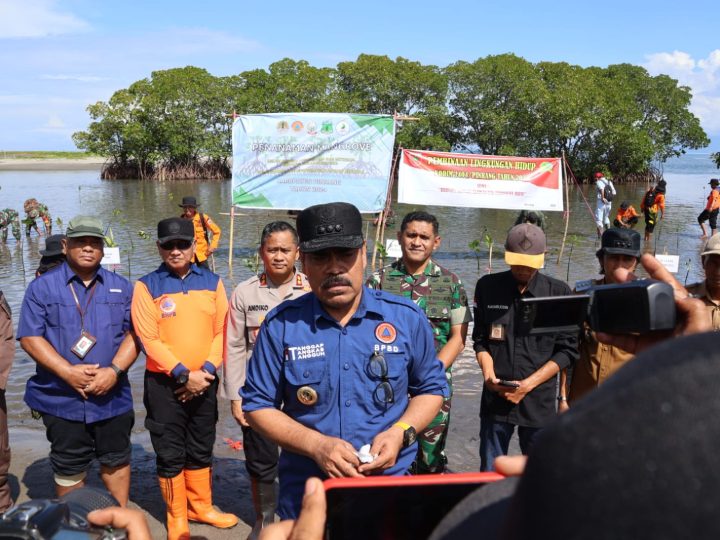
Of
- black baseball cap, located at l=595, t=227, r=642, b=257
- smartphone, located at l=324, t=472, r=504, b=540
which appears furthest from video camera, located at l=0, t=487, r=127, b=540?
black baseball cap, located at l=595, t=227, r=642, b=257

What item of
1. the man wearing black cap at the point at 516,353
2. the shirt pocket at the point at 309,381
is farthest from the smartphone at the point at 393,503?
the man wearing black cap at the point at 516,353

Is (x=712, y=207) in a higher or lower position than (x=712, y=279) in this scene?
higher

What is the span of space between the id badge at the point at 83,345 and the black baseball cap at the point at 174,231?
0.75 metres

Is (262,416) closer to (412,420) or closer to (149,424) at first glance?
(412,420)

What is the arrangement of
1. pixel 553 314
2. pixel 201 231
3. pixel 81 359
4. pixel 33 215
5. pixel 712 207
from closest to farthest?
pixel 553 314 → pixel 81 359 → pixel 201 231 → pixel 33 215 → pixel 712 207

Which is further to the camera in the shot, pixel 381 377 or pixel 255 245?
pixel 255 245

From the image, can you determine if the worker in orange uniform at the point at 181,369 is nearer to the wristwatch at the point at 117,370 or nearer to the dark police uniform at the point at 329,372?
the wristwatch at the point at 117,370

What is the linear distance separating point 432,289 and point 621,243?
117 cm

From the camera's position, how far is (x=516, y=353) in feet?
12.1

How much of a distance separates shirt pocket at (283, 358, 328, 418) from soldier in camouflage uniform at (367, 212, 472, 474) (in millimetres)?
1676

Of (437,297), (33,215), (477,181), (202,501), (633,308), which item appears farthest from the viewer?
(33,215)

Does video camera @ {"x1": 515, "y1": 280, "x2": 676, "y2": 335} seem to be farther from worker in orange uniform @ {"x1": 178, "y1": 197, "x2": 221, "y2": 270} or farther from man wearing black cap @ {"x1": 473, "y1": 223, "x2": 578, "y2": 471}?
worker in orange uniform @ {"x1": 178, "y1": 197, "x2": 221, "y2": 270}

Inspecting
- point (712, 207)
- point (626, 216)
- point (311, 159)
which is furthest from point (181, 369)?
point (712, 207)

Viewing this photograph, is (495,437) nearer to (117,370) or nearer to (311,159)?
(117,370)
